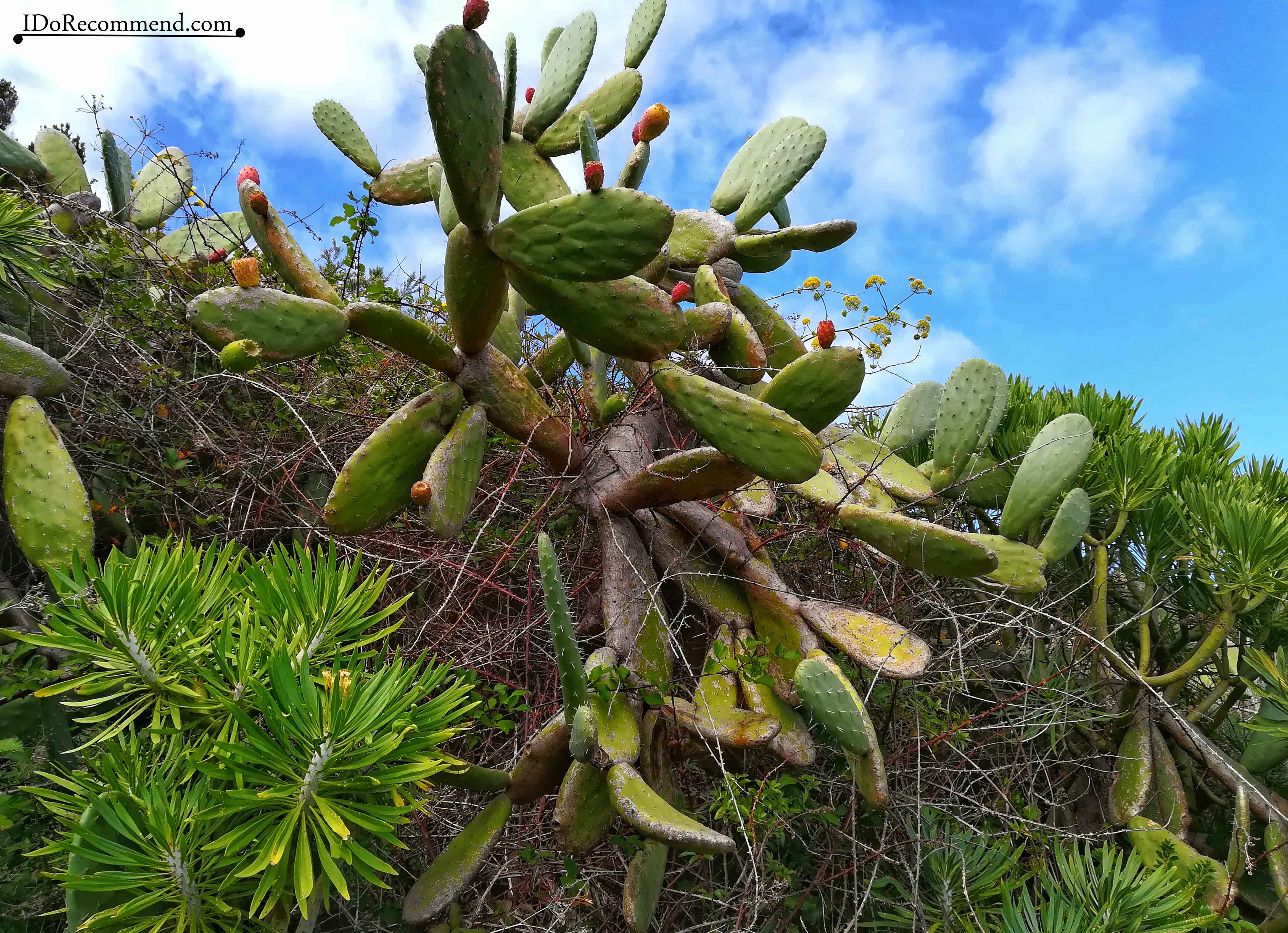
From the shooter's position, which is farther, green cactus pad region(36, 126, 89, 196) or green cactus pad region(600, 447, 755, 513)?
green cactus pad region(36, 126, 89, 196)

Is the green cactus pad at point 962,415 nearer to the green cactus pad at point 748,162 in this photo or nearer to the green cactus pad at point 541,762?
the green cactus pad at point 748,162

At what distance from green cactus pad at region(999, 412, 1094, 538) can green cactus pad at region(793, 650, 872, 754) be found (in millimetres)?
748

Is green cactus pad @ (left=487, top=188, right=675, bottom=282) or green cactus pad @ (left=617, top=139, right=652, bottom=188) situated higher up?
green cactus pad @ (left=617, top=139, right=652, bottom=188)

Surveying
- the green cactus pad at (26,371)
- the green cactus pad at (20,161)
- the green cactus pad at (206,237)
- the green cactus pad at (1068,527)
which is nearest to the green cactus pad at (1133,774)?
the green cactus pad at (1068,527)

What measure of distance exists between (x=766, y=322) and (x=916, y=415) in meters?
0.48

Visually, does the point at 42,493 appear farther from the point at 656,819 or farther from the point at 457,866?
Answer: the point at 656,819

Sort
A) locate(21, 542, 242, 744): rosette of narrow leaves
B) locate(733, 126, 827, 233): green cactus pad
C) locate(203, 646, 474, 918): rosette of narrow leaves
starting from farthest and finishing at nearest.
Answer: locate(733, 126, 827, 233): green cactus pad, locate(21, 542, 242, 744): rosette of narrow leaves, locate(203, 646, 474, 918): rosette of narrow leaves

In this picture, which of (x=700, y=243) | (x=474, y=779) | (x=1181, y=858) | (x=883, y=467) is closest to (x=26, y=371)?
(x=474, y=779)

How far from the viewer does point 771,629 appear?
1.55 m

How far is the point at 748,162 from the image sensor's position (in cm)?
222

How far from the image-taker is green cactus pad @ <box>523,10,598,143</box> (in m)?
1.92

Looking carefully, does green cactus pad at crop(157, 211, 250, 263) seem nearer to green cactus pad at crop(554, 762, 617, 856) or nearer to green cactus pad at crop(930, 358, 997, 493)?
green cactus pad at crop(554, 762, 617, 856)

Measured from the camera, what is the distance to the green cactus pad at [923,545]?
1459 mm

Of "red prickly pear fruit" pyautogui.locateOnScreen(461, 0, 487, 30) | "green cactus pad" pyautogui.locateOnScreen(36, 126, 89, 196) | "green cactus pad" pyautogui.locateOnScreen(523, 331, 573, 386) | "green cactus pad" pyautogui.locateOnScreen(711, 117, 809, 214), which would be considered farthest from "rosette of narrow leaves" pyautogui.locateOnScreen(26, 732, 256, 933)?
"green cactus pad" pyautogui.locateOnScreen(36, 126, 89, 196)
